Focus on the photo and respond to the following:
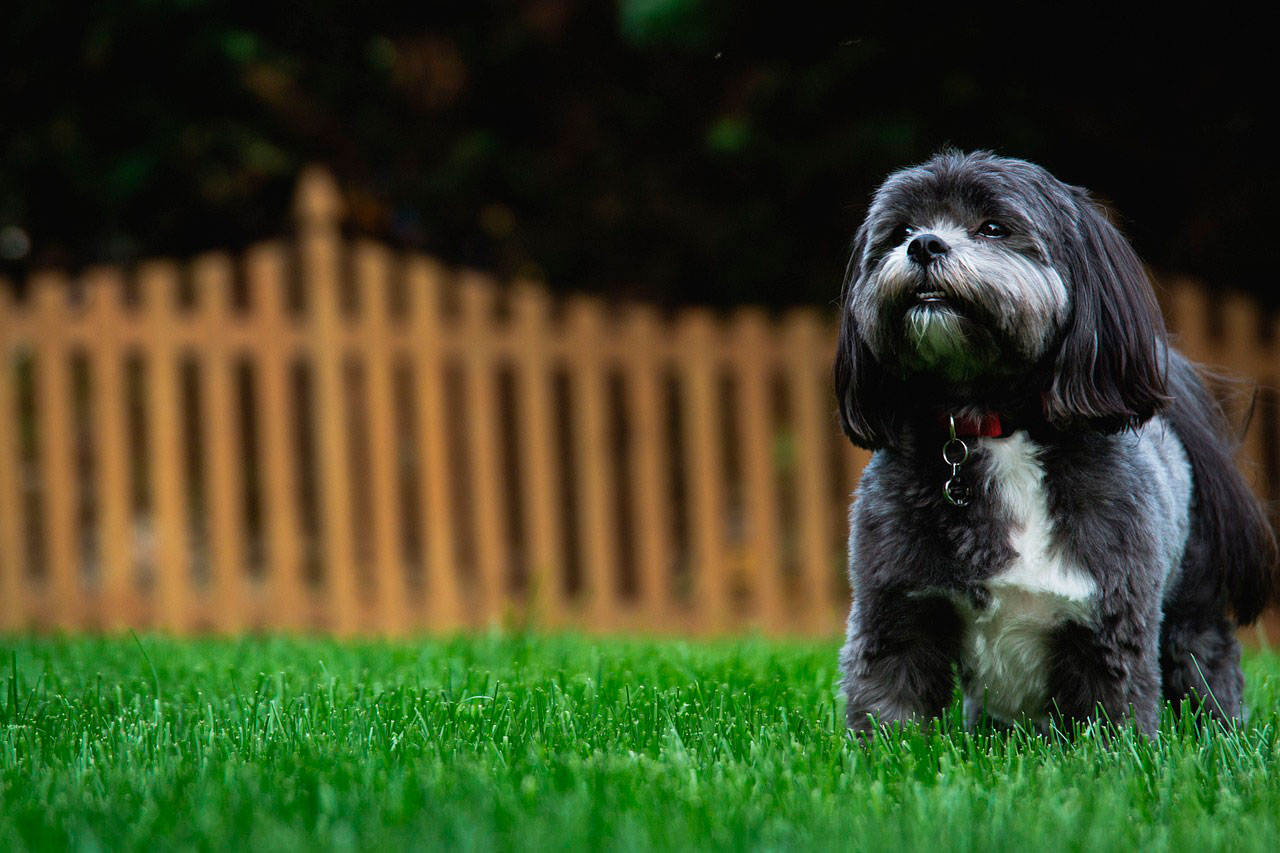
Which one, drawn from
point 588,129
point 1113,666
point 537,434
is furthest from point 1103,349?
point 588,129

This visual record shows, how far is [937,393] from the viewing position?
9.51 feet

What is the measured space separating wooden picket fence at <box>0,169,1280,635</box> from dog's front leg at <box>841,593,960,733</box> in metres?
3.69

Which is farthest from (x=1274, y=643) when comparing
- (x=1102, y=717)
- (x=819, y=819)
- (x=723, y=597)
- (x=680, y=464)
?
(x=819, y=819)

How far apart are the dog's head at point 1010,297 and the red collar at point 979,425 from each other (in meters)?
0.05

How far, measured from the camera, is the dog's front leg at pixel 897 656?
2.75 meters

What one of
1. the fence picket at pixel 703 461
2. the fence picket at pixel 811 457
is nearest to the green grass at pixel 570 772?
the fence picket at pixel 703 461

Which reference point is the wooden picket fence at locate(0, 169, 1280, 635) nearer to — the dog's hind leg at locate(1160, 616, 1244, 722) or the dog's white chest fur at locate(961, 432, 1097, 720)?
the dog's hind leg at locate(1160, 616, 1244, 722)

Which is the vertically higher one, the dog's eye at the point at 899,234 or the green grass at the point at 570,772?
the dog's eye at the point at 899,234

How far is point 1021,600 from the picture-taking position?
2707 mm

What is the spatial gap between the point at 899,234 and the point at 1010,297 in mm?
340

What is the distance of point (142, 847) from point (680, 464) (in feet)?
19.4

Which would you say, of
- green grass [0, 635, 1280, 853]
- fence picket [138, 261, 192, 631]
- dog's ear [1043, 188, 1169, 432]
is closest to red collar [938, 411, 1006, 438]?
dog's ear [1043, 188, 1169, 432]

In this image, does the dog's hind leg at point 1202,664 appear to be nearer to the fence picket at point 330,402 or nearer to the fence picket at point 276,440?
the fence picket at point 330,402

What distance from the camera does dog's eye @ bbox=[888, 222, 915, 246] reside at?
286cm
